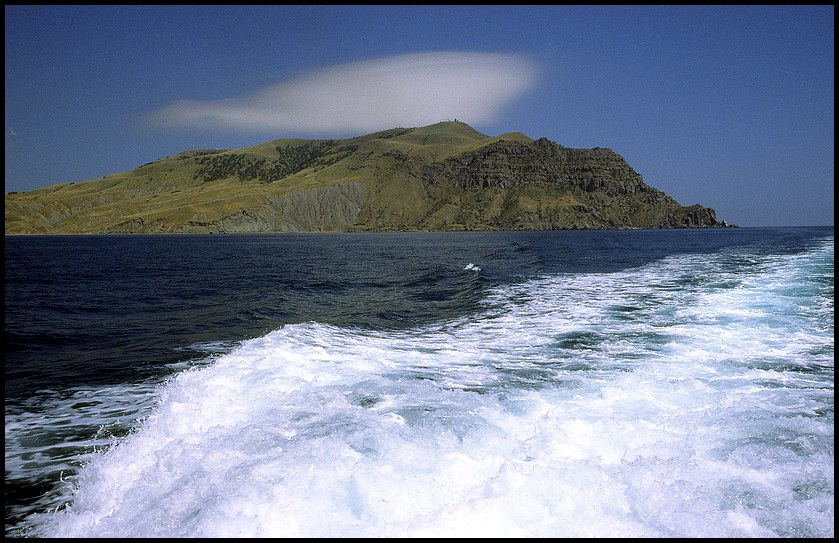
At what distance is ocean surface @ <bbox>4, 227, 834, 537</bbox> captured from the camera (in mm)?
4543

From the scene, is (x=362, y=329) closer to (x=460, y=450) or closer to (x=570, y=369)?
(x=570, y=369)

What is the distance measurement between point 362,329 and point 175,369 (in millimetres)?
5039

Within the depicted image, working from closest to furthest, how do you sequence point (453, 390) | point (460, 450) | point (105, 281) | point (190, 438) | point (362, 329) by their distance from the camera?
point (460, 450) < point (190, 438) < point (453, 390) < point (362, 329) < point (105, 281)

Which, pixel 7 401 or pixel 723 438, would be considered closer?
pixel 723 438

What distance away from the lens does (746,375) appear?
28.1 ft

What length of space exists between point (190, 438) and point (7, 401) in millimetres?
4591

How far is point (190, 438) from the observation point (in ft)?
21.1

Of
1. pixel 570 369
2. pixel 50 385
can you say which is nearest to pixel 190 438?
pixel 50 385

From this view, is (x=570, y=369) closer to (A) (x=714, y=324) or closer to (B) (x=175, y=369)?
(A) (x=714, y=324)

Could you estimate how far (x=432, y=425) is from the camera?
6559 millimetres

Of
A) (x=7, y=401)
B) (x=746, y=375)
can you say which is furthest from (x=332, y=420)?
(x=746, y=375)

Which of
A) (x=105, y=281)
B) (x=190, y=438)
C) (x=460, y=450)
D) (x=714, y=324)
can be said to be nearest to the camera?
(x=460, y=450)

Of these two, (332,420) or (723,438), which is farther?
(332,420)

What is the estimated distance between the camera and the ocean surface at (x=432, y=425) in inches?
179
